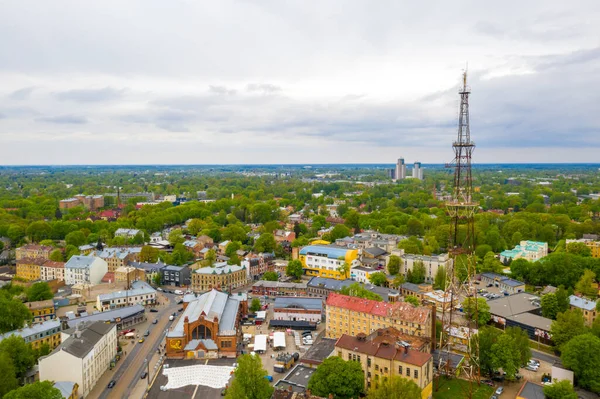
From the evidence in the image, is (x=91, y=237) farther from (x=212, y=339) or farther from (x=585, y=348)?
(x=585, y=348)

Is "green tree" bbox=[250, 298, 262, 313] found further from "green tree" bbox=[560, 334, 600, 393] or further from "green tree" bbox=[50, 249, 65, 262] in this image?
"green tree" bbox=[50, 249, 65, 262]

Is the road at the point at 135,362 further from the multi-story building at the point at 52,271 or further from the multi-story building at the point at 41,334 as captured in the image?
the multi-story building at the point at 52,271

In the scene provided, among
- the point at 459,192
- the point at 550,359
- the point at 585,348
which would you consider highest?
the point at 459,192

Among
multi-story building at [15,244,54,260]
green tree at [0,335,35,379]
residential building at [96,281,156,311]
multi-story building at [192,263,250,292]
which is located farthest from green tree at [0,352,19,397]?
multi-story building at [15,244,54,260]

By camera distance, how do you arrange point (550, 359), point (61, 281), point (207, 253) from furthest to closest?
point (207, 253)
point (61, 281)
point (550, 359)

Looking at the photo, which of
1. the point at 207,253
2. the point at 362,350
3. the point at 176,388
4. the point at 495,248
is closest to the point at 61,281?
the point at 207,253

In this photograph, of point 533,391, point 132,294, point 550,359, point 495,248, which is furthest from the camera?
point 495,248

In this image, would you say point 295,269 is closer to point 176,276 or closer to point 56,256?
point 176,276

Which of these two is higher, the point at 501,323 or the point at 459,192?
the point at 459,192

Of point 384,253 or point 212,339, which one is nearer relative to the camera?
point 212,339
